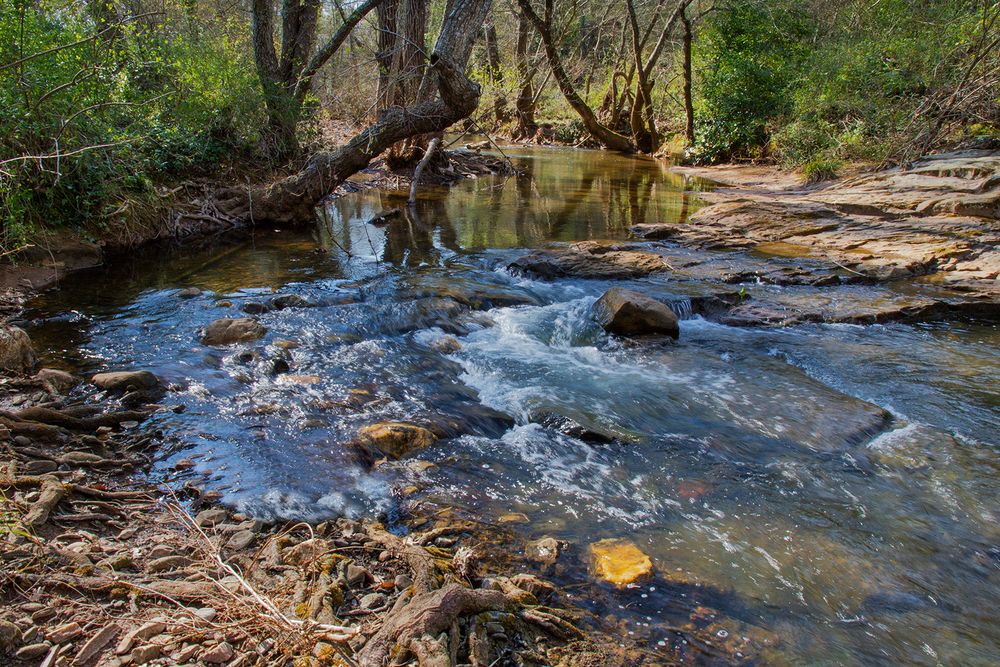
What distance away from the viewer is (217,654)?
206 cm

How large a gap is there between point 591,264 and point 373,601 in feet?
Answer: 21.5

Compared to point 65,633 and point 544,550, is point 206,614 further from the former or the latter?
point 544,550

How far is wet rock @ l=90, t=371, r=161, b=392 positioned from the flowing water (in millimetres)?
221

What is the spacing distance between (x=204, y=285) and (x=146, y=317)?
128cm

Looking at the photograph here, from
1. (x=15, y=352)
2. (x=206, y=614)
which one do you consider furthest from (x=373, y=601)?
(x=15, y=352)

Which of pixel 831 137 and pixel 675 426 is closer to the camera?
pixel 675 426

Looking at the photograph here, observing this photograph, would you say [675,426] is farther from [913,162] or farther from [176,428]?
[913,162]

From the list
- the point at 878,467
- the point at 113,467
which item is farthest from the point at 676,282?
the point at 113,467

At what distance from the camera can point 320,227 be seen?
1109cm

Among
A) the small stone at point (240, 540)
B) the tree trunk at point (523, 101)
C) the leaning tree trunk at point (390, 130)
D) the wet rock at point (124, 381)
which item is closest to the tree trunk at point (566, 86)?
the tree trunk at point (523, 101)

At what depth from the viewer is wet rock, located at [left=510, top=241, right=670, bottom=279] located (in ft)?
27.6

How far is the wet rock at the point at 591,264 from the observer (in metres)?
8.41

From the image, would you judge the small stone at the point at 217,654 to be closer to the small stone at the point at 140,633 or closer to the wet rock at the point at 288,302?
the small stone at the point at 140,633

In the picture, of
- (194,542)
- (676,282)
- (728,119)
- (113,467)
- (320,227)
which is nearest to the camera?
(194,542)
